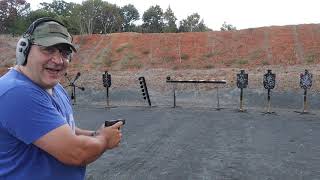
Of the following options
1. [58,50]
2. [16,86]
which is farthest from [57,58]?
[16,86]

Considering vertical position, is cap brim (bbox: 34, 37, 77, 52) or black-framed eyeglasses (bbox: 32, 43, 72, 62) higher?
cap brim (bbox: 34, 37, 77, 52)

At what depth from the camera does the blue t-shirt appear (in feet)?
6.22

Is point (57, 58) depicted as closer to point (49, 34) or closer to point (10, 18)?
point (49, 34)

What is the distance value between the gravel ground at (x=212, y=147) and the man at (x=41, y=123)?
15.7 ft

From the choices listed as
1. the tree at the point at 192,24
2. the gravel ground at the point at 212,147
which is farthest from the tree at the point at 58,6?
the gravel ground at the point at 212,147

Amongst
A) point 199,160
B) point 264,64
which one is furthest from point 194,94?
point 199,160

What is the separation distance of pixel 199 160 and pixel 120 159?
4.91 ft

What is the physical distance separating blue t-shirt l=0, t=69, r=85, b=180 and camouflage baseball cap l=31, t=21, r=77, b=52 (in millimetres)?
195

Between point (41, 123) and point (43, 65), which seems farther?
point (43, 65)

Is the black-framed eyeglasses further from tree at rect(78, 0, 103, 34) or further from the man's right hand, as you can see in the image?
tree at rect(78, 0, 103, 34)

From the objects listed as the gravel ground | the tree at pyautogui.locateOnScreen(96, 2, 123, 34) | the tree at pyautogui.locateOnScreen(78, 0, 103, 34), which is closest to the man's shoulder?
the gravel ground

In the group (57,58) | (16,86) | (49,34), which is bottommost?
(16,86)

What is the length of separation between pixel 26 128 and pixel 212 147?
7.50 meters

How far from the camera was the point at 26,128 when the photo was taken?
6.22 ft
